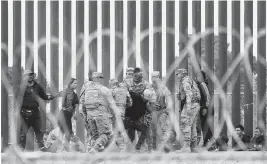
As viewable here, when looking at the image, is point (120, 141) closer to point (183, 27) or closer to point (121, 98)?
point (121, 98)

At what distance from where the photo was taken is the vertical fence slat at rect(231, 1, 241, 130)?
51.2ft

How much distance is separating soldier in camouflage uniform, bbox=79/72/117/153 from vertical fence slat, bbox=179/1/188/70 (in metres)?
2.54

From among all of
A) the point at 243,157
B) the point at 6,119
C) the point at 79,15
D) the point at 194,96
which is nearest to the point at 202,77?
the point at 194,96

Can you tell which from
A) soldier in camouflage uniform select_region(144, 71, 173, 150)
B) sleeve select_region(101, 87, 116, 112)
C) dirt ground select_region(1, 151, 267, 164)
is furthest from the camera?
soldier in camouflage uniform select_region(144, 71, 173, 150)

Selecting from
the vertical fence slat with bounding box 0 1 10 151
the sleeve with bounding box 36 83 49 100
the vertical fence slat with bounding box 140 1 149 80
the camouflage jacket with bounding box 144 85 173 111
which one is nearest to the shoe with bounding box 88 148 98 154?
the camouflage jacket with bounding box 144 85 173 111

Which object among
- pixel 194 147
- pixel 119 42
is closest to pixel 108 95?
pixel 194 147

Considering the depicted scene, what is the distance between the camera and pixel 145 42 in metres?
15.4

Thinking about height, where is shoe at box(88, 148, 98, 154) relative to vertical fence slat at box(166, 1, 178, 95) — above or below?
below

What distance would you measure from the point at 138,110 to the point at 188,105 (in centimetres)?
101

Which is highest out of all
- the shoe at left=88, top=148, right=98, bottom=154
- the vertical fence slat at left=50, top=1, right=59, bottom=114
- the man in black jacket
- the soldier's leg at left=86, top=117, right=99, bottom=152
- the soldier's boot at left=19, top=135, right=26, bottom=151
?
the vertical fence slat at left=50, top=1, right=59, bottom=114

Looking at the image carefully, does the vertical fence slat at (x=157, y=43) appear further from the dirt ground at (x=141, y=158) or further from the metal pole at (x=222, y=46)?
the dirt ground at (x=141, y=158)

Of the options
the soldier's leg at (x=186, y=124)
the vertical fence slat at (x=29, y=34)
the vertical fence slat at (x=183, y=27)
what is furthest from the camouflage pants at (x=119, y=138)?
the vertical fence slat at (x=29, y=34)

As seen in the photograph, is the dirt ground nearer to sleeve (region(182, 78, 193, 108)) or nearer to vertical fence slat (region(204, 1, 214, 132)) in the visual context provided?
sleeve (region(182, 78, 193, 108))

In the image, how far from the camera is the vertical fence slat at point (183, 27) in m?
15.4
